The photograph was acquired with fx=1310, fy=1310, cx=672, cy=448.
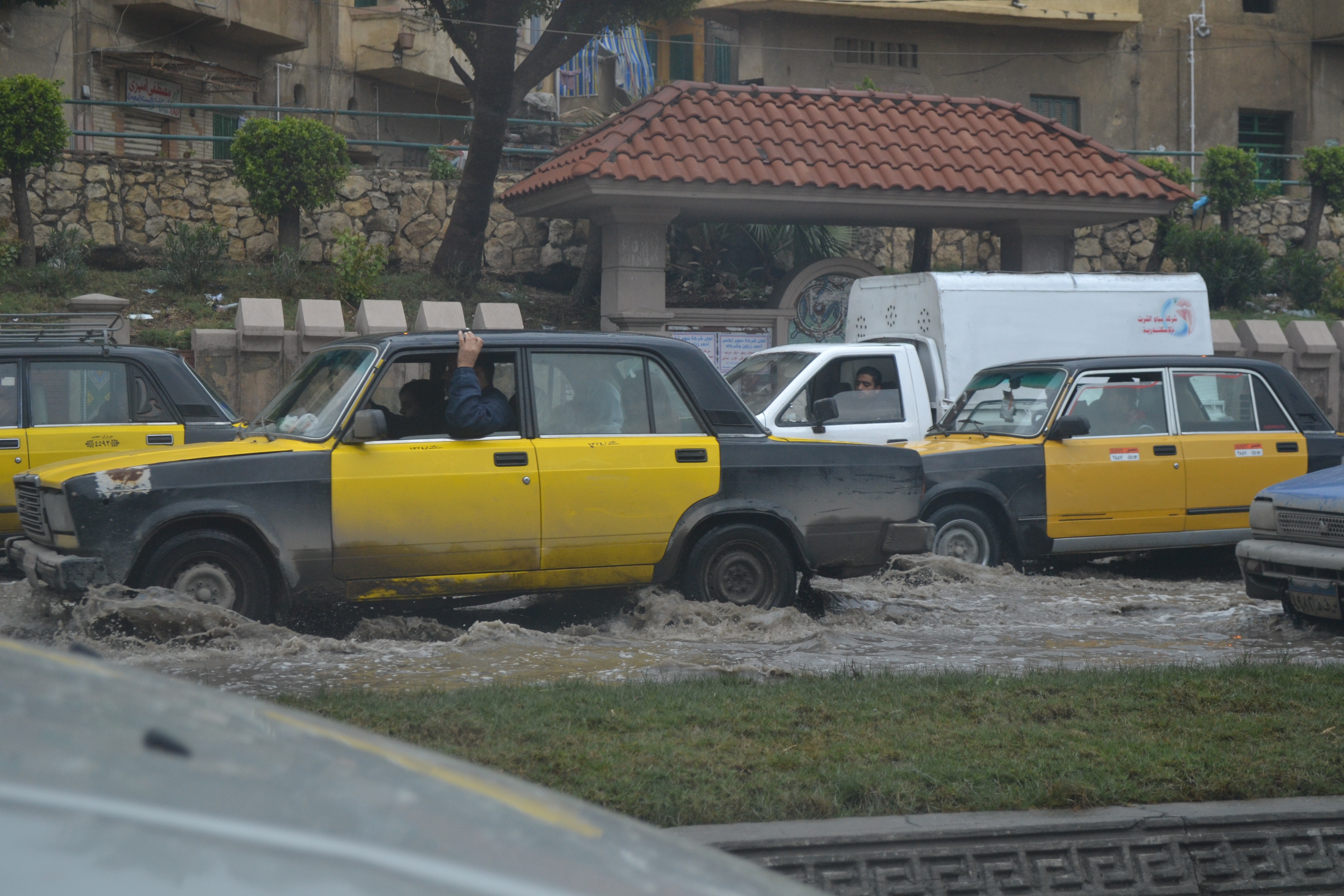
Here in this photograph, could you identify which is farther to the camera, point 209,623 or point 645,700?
point 209,623

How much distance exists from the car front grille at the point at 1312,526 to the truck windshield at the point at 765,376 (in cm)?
410

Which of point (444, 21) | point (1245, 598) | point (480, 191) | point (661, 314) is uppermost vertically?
point (444, 21)

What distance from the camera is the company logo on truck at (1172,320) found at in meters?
13.5

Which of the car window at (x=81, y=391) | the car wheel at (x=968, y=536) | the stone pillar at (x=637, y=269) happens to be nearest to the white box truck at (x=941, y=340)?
the car wheel at (x=968, y=536)

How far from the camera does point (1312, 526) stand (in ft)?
25.8

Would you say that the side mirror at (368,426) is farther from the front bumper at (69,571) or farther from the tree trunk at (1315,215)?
the tree trunk at (1315,215)

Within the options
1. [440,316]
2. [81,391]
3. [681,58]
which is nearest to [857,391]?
[440,316]

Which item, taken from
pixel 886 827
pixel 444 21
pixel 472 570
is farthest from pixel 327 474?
pixel 444 21

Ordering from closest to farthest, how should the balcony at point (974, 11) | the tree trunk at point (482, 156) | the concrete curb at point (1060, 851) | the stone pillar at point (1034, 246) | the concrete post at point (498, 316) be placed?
the concrete curb at point (1060, 851) < the concrete post at point (498, 316) < the stone pillar at point (1034, 246) < the tree trunk at point (482, 156) < the balcony at point (974, 11)

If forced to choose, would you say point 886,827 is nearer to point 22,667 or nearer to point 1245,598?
point 22,667

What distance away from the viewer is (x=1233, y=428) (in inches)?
414

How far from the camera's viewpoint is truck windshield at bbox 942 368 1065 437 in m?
10.4

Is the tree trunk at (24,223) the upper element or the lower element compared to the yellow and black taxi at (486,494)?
upper

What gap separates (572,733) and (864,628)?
3.61 meters
